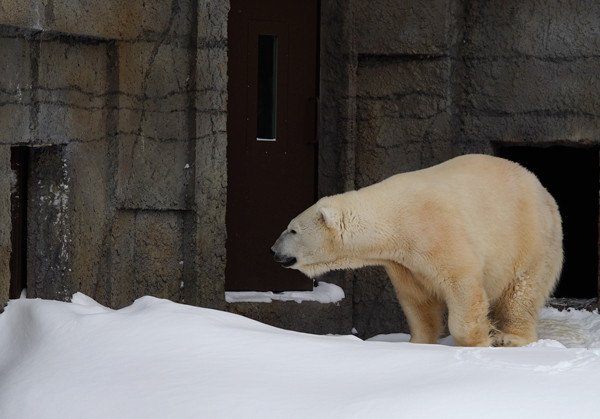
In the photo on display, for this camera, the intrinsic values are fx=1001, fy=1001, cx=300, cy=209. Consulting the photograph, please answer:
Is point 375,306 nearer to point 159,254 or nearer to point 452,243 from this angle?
point 159,254

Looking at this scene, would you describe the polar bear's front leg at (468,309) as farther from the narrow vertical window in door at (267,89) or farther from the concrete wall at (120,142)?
the narrow vertical window in door at (267,89)

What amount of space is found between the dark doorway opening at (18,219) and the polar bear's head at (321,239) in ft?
5.47

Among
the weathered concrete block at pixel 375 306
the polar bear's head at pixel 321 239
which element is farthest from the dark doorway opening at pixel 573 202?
the polar bear's head at pixel 321 239

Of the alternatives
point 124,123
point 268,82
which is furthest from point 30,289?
point 268,82

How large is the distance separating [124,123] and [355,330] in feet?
7.30

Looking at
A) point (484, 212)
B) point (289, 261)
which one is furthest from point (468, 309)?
point (289, 261)

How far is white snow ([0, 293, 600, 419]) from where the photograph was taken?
290 centimetres

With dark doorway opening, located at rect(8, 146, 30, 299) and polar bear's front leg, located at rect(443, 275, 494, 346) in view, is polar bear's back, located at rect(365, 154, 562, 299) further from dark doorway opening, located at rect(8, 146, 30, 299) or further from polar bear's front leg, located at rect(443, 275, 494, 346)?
dark doorway opening, located at rect(8, 146, 30, 299)

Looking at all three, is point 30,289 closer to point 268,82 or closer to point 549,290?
point 268,82

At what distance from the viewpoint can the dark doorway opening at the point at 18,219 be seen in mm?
5934

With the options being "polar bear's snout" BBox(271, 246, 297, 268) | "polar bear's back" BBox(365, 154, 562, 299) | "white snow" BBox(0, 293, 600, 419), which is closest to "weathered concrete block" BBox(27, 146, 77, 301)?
"polar bear's snout" BBox(271, 246, 297, 268)

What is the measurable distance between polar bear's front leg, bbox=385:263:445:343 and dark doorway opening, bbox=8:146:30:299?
2.20m

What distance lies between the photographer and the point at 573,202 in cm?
960

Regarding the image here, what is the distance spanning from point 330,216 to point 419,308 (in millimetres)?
847
